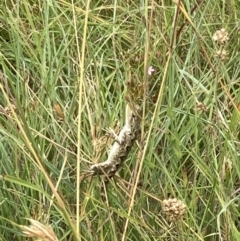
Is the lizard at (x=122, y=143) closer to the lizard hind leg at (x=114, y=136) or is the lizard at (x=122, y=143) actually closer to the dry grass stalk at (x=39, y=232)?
the lizard hind leg at (x=114, y=136)

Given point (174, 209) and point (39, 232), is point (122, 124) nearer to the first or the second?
point (174, 209)

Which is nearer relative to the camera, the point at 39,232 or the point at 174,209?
the point at 39,232

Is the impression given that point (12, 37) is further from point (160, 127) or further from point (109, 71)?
point (160, 127)

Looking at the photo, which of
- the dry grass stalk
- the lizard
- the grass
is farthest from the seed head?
the dry grass stalk

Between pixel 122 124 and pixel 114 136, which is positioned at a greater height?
pixel 114 136

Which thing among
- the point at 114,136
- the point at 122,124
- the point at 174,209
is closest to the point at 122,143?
the point at 114,136

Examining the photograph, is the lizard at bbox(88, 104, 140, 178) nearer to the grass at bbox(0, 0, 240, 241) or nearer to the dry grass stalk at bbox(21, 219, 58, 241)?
the grass at bbox(0, 0, 240, 241)

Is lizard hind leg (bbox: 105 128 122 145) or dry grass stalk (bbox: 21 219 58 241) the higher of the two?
dry grass stalk (bbox: 21 219 58 241)
